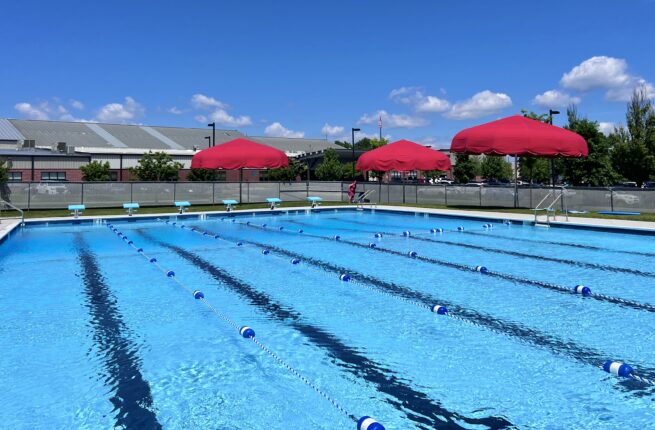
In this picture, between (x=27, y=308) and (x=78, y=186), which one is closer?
(x=27, y=308)

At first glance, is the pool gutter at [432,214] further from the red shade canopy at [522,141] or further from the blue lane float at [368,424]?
the blue lane float at [368,424]

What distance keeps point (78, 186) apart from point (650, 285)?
824 inches

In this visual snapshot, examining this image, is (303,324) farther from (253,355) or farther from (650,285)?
(650,285)

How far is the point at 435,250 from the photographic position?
1214 centimetres

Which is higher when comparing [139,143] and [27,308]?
[139,143]

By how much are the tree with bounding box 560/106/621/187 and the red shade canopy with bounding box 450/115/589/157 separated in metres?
15.2

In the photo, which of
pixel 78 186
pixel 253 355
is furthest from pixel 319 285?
pixel 78 186

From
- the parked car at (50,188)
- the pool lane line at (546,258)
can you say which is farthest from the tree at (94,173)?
the pool lane line at (546,258)

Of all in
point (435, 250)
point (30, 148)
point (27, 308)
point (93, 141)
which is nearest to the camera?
point (27, 308)

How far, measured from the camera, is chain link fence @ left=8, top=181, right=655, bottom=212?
19.5m

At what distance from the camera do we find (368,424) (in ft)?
11.2

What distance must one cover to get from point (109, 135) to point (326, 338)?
55.1 m

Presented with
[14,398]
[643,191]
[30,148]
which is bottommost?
[14,398]

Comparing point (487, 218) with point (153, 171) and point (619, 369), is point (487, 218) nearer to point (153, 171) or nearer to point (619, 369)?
point (619, 369)
